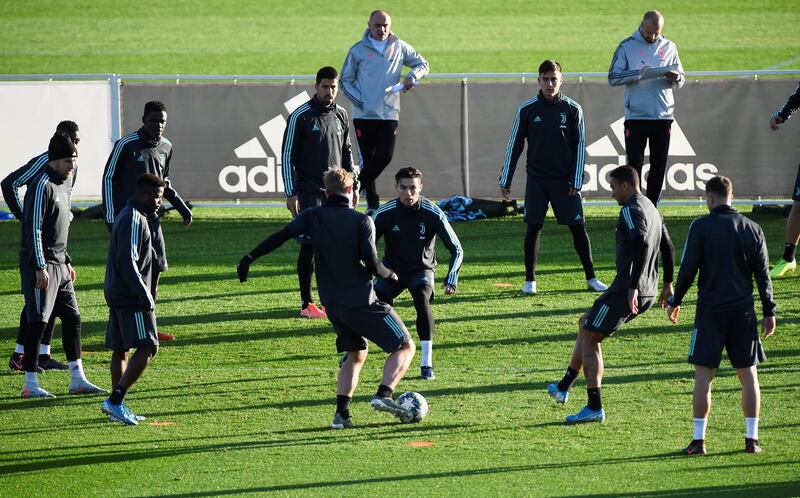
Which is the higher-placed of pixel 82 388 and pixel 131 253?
pixel 131 253

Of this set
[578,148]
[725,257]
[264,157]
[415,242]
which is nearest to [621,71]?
[578,148]

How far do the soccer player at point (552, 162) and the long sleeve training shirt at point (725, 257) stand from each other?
4699mm

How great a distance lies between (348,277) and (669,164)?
945cm

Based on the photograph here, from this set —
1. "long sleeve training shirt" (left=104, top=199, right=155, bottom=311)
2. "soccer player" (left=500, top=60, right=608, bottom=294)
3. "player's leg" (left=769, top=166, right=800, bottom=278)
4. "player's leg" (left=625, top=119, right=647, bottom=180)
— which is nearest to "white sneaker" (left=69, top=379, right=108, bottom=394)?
"long sleeve training shirt" (left=104, top=199, right=155, bottom=311)

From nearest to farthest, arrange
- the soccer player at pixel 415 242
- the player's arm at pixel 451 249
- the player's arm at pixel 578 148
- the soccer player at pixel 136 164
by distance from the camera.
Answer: the player's arm at pixel 451 249
the soccer player at pixel 415 242
the soccer player at pixel 136 164
the player's arm at pixel 578 148

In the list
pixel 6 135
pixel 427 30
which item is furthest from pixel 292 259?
pixel 427 30

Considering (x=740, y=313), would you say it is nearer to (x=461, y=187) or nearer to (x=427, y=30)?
(x=461, y=187)

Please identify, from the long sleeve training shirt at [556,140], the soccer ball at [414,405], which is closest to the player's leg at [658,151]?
the long sleeve training shirt at [556,140]

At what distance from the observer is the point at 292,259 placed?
14.7 m

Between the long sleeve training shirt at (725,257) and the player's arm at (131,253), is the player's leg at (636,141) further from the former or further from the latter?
the player's arm at (131,253)

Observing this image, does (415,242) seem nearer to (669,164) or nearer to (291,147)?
(291,147)

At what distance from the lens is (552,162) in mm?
12570

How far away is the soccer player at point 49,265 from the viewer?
9.38 m

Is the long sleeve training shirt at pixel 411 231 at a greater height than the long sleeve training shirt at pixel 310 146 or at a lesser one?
lesser
